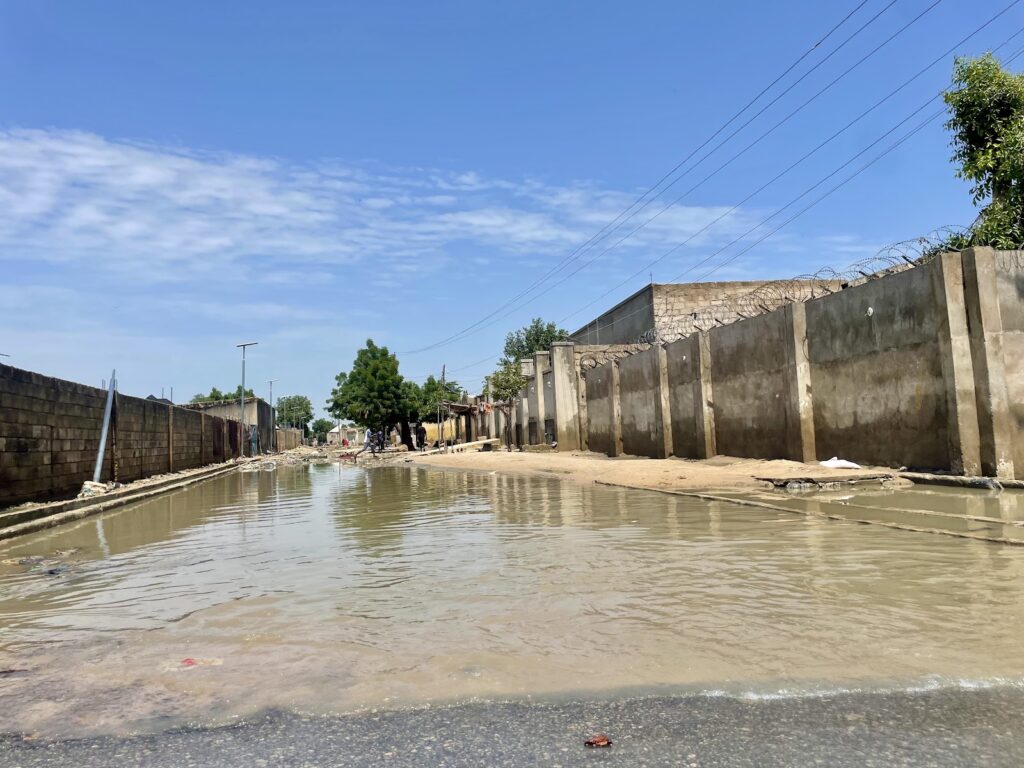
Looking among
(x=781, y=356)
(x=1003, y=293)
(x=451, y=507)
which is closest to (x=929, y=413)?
(x=1003, y=293)

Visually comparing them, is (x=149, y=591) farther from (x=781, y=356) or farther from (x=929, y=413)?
(x=781, y=356)

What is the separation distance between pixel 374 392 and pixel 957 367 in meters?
50.1

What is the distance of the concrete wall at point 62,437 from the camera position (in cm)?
1254

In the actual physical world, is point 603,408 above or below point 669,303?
below

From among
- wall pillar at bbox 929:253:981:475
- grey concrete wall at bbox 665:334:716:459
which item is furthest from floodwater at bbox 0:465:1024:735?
grey concrete wall at bbox 665:334:716:459

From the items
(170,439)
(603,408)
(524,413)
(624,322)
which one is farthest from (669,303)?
(170,439)

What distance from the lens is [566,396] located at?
107ft

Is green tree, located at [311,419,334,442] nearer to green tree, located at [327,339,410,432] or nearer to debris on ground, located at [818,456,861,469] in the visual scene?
green tree, located at [327,339,410,432]

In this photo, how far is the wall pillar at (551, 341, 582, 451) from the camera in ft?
107

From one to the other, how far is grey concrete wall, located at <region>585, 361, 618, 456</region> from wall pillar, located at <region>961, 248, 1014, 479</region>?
55.0 ft

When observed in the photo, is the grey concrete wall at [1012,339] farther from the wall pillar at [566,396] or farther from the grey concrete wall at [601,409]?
the wall pillar at [566,396]

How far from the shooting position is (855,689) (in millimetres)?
3365

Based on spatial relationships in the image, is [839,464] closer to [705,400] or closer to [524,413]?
[705,400]

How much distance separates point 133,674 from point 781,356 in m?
15.0
